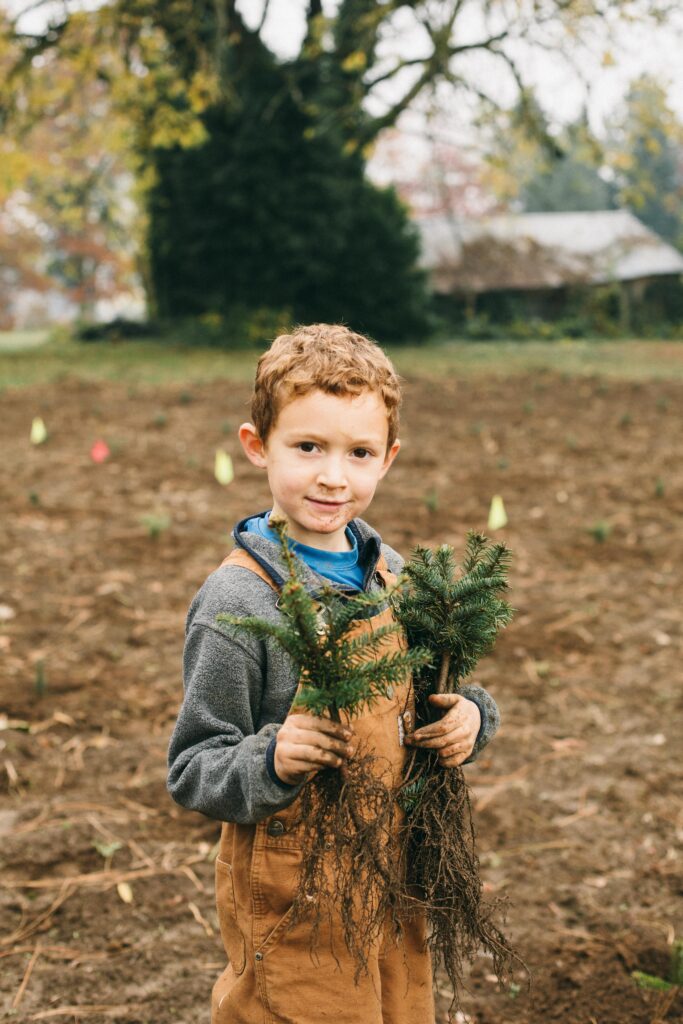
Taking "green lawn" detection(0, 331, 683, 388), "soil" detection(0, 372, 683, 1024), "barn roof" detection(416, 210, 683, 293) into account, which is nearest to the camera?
"soil" detection(0, 372, 683, 1024)

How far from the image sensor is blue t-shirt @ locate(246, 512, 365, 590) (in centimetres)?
186

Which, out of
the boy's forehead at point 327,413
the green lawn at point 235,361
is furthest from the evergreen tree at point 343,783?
the green lawn at point 235,361

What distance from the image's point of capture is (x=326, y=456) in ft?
5.78

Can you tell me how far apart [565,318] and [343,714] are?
91.0ft

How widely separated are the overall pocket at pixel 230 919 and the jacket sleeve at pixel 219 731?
203mm

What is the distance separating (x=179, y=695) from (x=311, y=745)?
122 inches

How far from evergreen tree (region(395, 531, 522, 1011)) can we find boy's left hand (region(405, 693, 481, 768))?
0.03 meters

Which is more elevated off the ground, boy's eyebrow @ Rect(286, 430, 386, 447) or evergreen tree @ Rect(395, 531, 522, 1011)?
boy's eyebrow @ Rect(286, 430, 386, 447)

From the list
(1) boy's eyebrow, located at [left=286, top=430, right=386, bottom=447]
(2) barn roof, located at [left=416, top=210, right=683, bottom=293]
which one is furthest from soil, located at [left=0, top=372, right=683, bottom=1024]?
(2) barn roof, located at [left=416, top=210, right=683, bottom=293]

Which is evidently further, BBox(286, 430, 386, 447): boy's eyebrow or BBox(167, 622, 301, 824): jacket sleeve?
BBox(286, 430, 386, 447): boy's eyebrow

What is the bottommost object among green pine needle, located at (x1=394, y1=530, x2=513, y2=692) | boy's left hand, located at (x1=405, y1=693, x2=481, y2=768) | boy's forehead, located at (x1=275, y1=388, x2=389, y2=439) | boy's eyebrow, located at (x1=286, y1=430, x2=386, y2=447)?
boy's left hand, located at (x1=405, y1=693, x2=481, y2=768)

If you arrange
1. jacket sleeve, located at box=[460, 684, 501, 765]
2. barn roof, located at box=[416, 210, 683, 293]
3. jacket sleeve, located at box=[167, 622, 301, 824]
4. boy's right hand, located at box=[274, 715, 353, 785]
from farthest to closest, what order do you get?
1. barn roof, located at box=[416, 210, 683, 293]
2. jacket sleeve, located at box=[460, 684, 501, 765]
3. jacket sleeve, located at box=[167, 622, 301, 824]
4. boy's right hand, located at box=[274, 715, 353, 785]

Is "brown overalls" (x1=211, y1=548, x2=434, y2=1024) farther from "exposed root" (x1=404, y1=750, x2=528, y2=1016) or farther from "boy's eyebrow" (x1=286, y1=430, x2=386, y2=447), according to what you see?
"boy's eyebrow" (x1=286, y1=430, x2=386, y2=447)

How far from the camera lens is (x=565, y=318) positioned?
91.1ft
